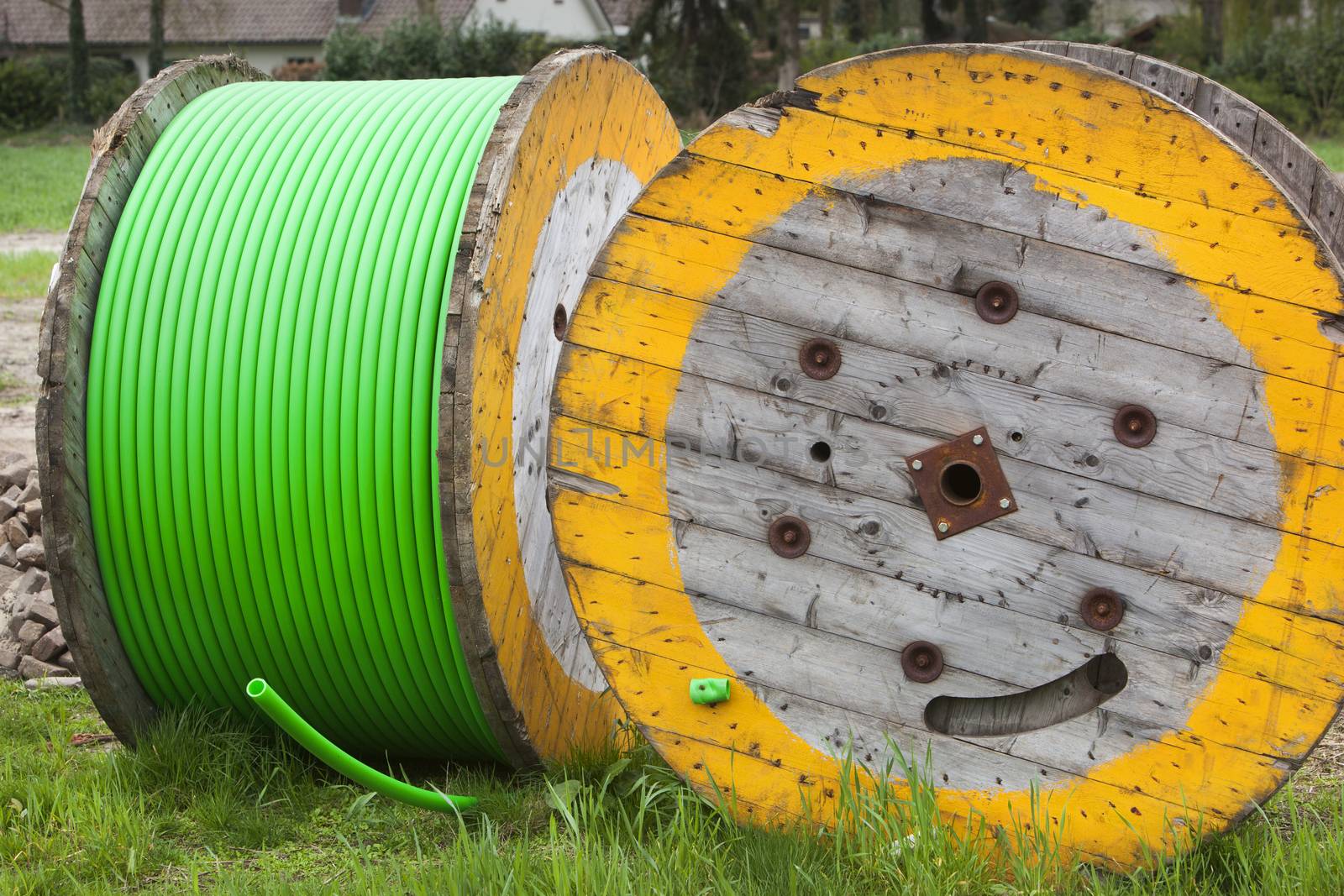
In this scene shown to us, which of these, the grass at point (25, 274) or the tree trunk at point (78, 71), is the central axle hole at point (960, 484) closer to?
the grass at point (25, 274)

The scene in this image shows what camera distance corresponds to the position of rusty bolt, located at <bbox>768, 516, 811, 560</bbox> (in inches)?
128

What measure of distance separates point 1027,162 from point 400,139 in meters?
1.90

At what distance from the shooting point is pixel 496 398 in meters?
3.69

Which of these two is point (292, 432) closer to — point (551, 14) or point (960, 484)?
point (960, 484)

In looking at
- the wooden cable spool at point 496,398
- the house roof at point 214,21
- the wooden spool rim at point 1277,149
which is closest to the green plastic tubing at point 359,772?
the wooden cable spool at point 496,398

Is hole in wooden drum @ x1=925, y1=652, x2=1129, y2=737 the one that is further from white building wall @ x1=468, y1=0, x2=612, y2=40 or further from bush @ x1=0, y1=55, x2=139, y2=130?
white building wall @ x1=468, y1=0, x2=612, y2=40

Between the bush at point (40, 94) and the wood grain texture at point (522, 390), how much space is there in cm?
3552

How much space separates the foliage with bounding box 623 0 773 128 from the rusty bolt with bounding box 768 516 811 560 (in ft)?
90.7

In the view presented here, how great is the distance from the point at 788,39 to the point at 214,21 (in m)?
26.1

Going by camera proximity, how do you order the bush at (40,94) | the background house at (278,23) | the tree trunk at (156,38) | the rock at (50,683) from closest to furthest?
1. the rock at (50,683)
2. the bush at (40,94)
3. the tree trunk at (156,38)
4. the background house at (278,23)

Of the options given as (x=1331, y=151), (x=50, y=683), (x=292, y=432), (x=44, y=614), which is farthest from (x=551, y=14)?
(x=292, y=432)

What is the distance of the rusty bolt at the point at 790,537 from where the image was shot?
10.6 feet

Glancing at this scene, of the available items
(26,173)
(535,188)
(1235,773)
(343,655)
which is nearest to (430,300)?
(535,188)

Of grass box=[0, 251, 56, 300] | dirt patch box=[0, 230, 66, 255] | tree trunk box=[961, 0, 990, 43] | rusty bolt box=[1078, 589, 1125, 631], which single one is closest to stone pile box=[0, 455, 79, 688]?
rusty bolt box=[1078, 589, 1125, 631]
